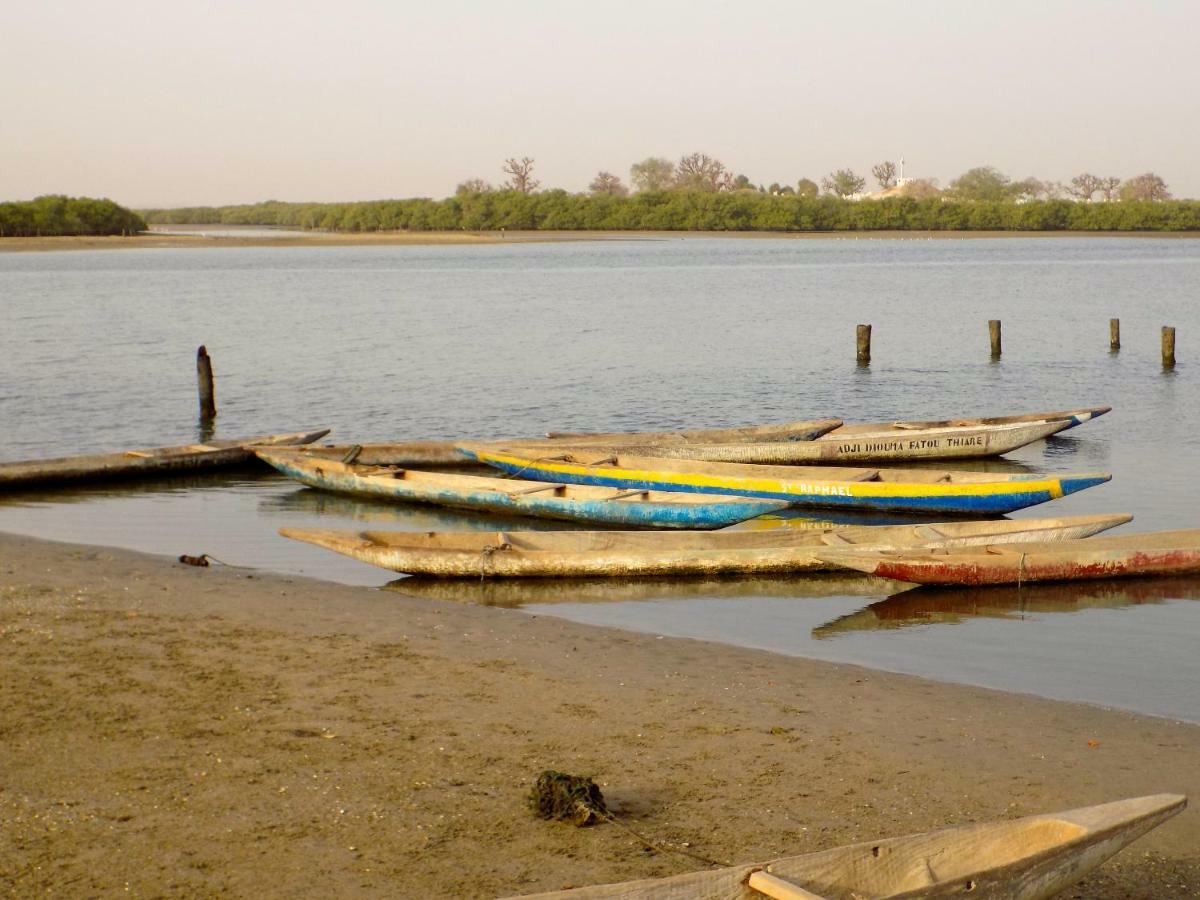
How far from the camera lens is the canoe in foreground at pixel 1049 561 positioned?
12008mm

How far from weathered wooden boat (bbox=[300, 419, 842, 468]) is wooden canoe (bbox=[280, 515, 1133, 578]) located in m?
5.49

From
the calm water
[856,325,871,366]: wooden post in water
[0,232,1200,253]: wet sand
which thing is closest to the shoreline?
[0,232,1200,253]: wet sand

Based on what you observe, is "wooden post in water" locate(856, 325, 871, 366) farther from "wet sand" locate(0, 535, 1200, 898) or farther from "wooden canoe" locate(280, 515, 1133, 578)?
"wet sand" locate(0, 535, 1200, 898)

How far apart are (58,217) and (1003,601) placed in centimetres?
13349

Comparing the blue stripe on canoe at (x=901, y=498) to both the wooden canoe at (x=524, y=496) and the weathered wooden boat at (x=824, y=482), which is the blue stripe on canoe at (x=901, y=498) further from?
the wooden canoe at (x=524, y=496)

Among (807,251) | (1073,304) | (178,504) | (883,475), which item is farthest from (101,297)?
(807,251)

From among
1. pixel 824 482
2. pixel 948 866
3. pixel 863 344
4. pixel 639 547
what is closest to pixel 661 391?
pixel 863 344

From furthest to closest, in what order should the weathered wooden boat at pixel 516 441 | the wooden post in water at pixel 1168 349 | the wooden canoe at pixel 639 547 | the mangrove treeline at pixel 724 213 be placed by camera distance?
the mangrove treeline at pixel 724 213 → the wooden post in water at pixel 1168 349 → the weathered wooden boat at pixel 516 441 → the wooden canoe at pixel 639 547

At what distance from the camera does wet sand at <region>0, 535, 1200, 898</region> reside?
629 cm

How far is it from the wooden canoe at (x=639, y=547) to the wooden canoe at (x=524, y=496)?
4.66 ft

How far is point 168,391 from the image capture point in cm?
3009

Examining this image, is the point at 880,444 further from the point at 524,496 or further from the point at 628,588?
the point at 628,588

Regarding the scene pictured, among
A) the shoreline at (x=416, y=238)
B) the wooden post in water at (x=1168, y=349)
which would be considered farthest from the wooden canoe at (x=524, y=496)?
the shoreline at (x=416, y=238)

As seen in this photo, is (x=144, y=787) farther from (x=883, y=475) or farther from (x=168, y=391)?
(x=168, y=391)
